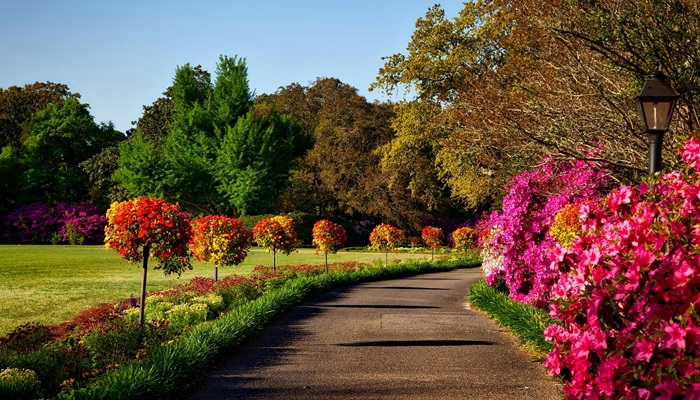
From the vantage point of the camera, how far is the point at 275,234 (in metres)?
22.5

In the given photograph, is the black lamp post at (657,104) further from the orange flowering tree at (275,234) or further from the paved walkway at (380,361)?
the orange flowering tree at (275,234)

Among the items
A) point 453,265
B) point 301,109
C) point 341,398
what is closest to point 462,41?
point 453,265

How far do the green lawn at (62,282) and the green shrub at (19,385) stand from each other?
5787mm

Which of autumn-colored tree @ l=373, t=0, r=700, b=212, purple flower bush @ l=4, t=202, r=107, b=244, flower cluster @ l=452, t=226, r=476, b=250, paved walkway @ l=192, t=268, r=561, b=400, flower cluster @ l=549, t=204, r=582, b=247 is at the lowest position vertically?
paved walkway @ l=192, t=268, r=561, b=400

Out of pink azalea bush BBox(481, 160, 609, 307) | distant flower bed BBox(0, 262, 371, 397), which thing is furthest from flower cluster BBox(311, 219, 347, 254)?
pink azalea bush BBox(481, 160, 609, 307)

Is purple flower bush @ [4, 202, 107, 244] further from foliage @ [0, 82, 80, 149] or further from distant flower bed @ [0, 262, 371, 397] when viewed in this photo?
distant flower bed @ [0, 262, 371, 397]

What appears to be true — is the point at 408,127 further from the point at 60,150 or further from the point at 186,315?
the point at 60,150

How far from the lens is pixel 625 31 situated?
11.3 m

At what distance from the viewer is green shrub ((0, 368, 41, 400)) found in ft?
22.6

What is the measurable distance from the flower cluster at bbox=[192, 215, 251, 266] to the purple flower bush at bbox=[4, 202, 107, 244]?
102 feet

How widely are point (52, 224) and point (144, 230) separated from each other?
1608 inches

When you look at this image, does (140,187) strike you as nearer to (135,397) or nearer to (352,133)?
(352,133)

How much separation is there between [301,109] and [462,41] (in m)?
37.6

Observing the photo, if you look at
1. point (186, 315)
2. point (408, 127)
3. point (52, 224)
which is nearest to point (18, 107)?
point (52, 224)
